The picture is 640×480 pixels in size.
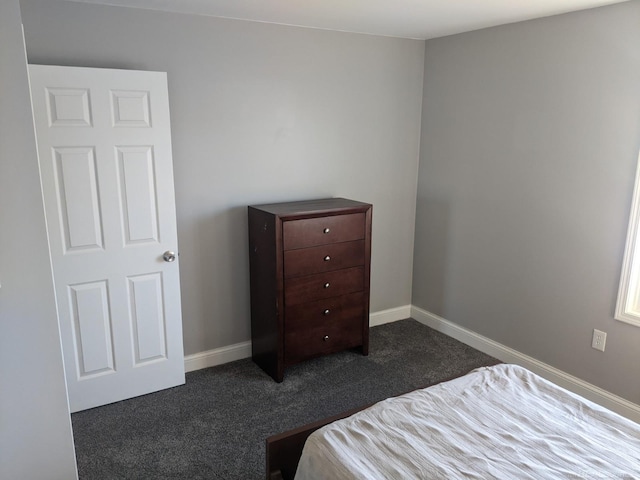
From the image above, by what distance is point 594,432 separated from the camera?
176cm

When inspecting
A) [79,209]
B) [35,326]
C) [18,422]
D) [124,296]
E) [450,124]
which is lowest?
[18,422]

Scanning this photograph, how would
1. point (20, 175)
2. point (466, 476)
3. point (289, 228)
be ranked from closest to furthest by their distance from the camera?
point (466, 476) < point (20, 175) < point (289, 228)

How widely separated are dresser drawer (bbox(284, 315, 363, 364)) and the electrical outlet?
1.49 m

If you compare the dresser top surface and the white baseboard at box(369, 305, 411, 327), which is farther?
the white baseboard at box(369, 305, 411, 327)

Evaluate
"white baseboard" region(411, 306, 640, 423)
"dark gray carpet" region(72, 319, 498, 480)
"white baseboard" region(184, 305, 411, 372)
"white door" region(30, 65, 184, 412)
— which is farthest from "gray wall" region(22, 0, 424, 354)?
"white baseboard" region(411, 306, 640, 423)

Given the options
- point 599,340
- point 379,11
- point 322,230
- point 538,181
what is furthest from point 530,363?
point 379,11

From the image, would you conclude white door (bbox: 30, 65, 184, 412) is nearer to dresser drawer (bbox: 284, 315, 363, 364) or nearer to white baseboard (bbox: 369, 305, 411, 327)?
dresser drawer (bbox: 284, 315, 363, 364)

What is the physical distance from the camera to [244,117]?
319 centimetres

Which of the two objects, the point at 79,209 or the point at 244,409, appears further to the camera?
the point at 244,409

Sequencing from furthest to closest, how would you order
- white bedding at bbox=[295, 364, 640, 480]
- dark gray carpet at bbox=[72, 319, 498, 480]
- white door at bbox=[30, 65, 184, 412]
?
white door at bbox=[30, 65, 184, 412]
dark gray carpet at bbox=[72, 319, 498, 480]
white bedding at bbox=[295, 364, 640, 480]

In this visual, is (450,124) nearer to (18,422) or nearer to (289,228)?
(289,228)

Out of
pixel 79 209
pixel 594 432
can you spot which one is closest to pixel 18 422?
pixel 79 209

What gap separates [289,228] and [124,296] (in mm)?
1072

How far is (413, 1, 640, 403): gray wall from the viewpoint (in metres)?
2.69
